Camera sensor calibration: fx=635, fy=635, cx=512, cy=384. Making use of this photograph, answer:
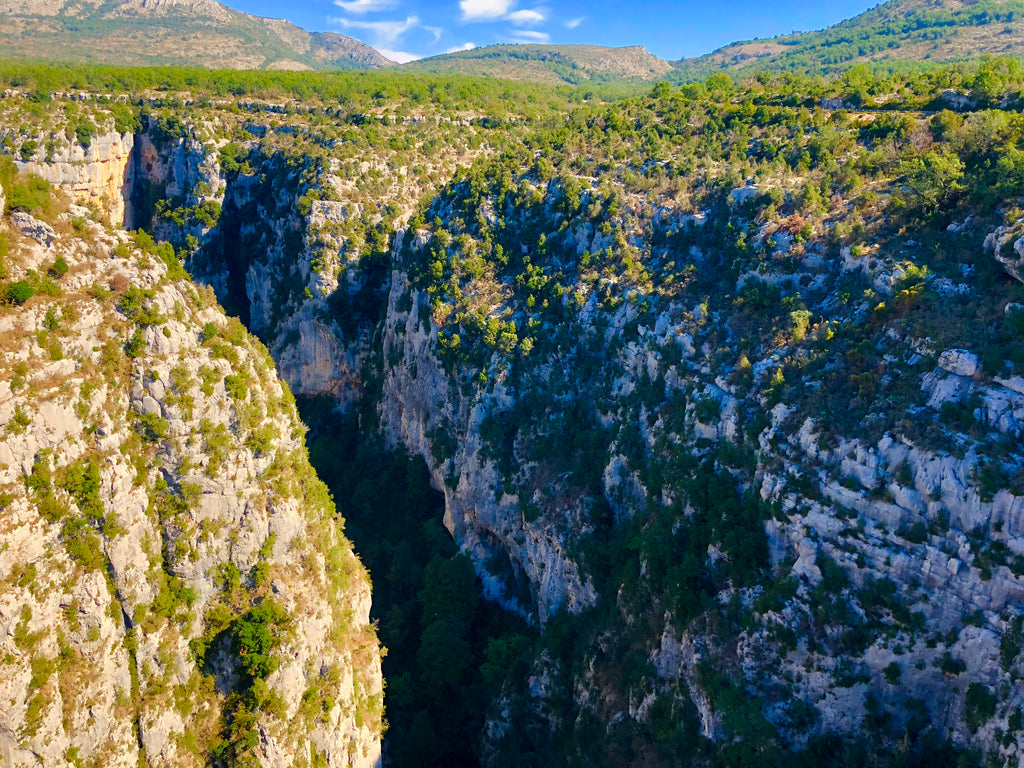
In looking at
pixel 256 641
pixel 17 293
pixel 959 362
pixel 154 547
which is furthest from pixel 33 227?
pixel 959 362

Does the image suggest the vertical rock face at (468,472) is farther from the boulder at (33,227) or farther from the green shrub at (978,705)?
the boulder at (33,227)

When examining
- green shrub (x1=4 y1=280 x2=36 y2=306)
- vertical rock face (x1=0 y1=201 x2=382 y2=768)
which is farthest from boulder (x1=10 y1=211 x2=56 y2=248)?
green shrub (x1=4 y1=280 x2=36 y2=306)

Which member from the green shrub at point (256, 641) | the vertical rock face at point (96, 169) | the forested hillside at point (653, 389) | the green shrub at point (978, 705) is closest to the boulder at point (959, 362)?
the forested hillside at point (653, 389)

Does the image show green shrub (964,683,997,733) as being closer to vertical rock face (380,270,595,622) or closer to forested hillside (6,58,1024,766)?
forested hillside (6,58,1024,766)

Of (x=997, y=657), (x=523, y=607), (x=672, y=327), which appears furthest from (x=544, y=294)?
(x=997, y=657)

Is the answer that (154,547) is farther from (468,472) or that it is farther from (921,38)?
(921,38)

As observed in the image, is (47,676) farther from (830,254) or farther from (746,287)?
(830,254)

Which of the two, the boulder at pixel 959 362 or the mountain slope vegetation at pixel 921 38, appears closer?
the boulder at pixel 959 362
